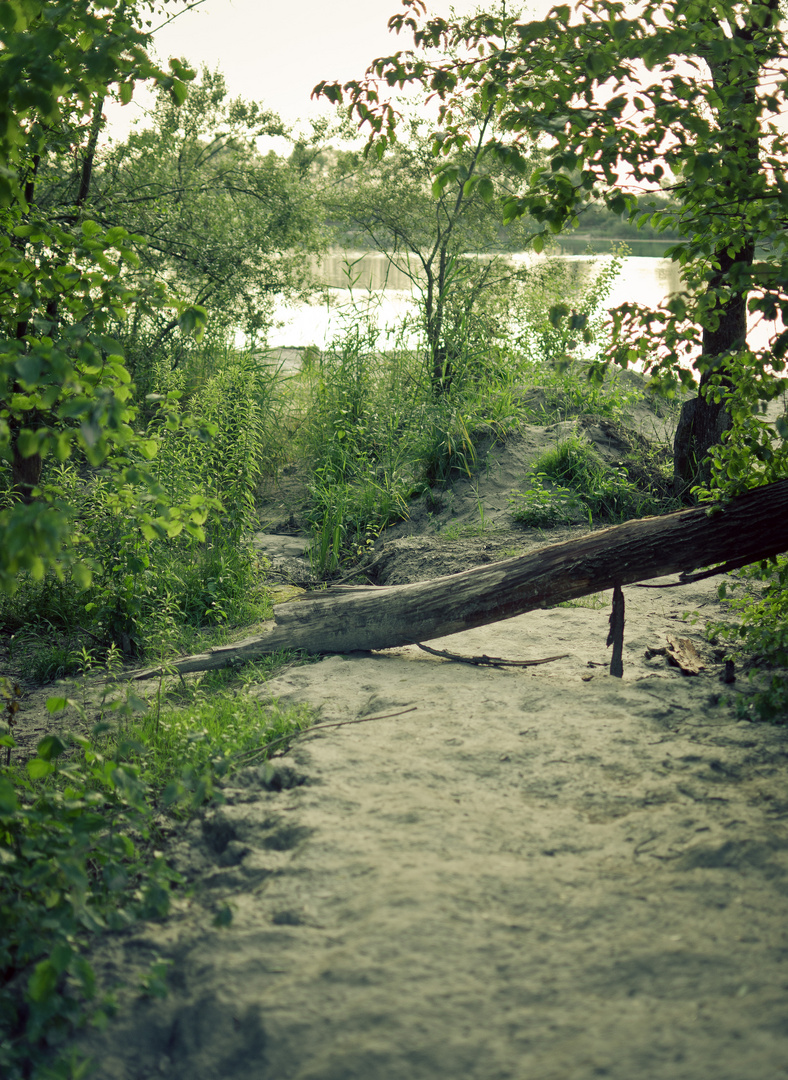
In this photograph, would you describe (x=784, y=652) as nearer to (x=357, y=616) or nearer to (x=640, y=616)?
(x=640, y=616)

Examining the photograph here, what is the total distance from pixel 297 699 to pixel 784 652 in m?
2.09

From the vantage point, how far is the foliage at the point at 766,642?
2951 millimetres

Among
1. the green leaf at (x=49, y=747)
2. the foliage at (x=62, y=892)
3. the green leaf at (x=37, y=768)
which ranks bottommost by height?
the foliage at (x=62, y=892)

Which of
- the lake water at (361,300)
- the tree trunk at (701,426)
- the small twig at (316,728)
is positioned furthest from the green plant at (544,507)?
the small twig at (316,728)

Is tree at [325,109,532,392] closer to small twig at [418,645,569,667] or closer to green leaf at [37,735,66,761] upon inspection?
small twig at [418,645,569,667]

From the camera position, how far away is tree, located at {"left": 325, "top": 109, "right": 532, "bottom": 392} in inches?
333

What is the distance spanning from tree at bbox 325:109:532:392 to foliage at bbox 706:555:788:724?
17.2ft

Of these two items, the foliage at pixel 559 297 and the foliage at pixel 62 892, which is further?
the foliage at pixel 559 297

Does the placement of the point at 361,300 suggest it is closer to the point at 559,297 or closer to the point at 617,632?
the point at 559,297

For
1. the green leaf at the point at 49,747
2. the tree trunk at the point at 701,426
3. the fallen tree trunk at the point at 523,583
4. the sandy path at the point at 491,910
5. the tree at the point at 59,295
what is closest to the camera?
the sandy path at the point at 491,910

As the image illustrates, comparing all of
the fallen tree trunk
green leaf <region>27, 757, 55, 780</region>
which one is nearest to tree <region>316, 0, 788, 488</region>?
the fallen tree trunk

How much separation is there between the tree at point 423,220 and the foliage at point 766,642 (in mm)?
5228

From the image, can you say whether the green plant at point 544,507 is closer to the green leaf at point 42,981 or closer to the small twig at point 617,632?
the small twig at point 617,632

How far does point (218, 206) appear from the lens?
9008 mm
